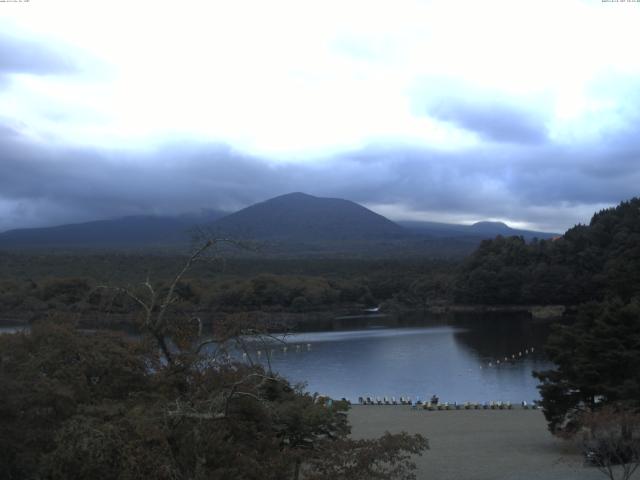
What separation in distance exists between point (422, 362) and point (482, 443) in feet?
66.3

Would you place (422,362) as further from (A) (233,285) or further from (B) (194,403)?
(A) (233,285)

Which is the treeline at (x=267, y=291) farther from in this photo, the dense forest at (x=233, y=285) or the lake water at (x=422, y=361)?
the lake water at (x=422, y=361)

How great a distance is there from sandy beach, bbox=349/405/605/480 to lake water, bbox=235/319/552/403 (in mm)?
4423

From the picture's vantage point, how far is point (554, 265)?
6731 cm

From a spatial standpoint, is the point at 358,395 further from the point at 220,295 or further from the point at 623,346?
the point at 220,295

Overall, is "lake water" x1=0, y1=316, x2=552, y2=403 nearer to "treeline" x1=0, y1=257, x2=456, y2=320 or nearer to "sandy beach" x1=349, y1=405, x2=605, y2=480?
"sandy beach" x1=349, y1=405, x2=605, y2=480

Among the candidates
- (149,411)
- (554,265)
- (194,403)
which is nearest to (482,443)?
(194,403)

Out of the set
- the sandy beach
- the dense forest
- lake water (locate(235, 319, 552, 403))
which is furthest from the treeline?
the sandy beach

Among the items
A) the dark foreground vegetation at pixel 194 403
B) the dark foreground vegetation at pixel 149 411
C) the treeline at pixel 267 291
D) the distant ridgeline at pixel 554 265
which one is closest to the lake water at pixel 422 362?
the dark foreground vegetation at pixel 194 403

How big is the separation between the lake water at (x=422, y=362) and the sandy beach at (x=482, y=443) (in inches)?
174

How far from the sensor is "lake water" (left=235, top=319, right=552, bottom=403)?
31.1 metres

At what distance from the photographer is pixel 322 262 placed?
10419 cm

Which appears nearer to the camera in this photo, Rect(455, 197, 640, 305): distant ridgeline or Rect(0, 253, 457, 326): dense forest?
Rect(0, 253, 457, 326): dense forest

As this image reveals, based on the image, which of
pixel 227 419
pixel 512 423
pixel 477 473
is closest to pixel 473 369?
pixel 512 423
